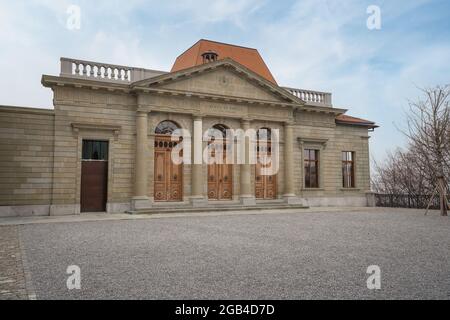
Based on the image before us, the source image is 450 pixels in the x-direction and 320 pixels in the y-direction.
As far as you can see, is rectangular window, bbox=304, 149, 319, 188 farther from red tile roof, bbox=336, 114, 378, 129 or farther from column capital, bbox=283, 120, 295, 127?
red tile roof, bbox=336, 114, 378, 129

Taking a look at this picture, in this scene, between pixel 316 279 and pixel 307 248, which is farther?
pixel 307 248

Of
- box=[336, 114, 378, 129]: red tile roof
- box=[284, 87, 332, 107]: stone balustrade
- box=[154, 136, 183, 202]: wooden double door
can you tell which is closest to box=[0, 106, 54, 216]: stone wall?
box=[154, 136, 183, 202]: wooden double door

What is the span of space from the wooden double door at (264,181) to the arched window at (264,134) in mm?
410

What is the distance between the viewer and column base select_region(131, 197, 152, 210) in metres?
17.1

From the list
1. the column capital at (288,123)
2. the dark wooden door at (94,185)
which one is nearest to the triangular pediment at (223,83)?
the column capital at (288,123)

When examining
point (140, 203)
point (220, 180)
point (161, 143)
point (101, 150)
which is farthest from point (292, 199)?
point (101, 150)

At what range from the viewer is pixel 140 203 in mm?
17188

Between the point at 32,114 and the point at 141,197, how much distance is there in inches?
249

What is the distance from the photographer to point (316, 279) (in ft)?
17.1

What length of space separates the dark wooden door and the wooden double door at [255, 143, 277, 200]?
8.85 meters

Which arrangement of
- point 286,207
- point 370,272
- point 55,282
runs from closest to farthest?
point 55,282 < point 370,272 < point 286,207

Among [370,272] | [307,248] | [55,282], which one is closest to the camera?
[55,282]
